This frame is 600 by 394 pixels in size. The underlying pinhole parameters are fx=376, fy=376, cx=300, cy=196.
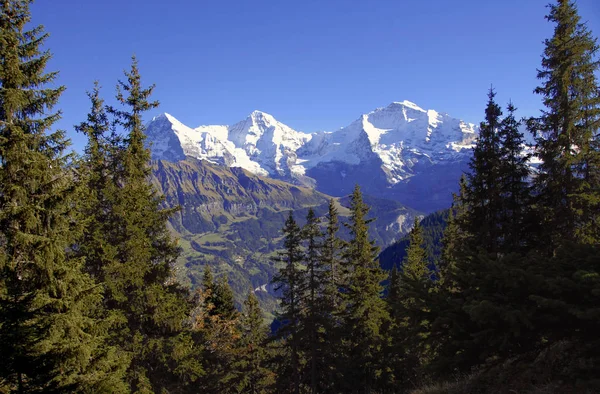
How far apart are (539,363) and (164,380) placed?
A: 638 inches

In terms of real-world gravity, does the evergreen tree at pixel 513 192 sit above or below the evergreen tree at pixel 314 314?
above

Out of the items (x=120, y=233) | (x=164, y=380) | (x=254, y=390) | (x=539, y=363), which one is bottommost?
(x=254, y=390)

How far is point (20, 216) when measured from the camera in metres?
11.7

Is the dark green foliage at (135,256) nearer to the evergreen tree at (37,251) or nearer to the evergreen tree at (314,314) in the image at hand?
the evergreen tree at (37,251)

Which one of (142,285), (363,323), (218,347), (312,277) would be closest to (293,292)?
(312,277)

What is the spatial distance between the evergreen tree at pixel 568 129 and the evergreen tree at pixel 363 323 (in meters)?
13.9

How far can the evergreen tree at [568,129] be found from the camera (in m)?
18.1

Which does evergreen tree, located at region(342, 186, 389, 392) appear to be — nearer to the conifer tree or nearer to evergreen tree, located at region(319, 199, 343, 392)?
evergreen tree, located at region(319, 199, 343, 392)

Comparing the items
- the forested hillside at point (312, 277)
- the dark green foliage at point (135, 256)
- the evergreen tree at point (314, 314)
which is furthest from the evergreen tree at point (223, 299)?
the dark green foliage at point (135, 256)

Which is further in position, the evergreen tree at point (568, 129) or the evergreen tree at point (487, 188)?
the evergreen tree at point (487, 188)

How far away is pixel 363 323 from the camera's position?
95.2 feet

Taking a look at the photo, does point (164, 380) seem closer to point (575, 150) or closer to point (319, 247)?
point (319, 247)

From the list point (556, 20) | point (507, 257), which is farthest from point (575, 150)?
point (507, 257)

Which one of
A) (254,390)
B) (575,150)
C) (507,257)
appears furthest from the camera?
(254,390)
